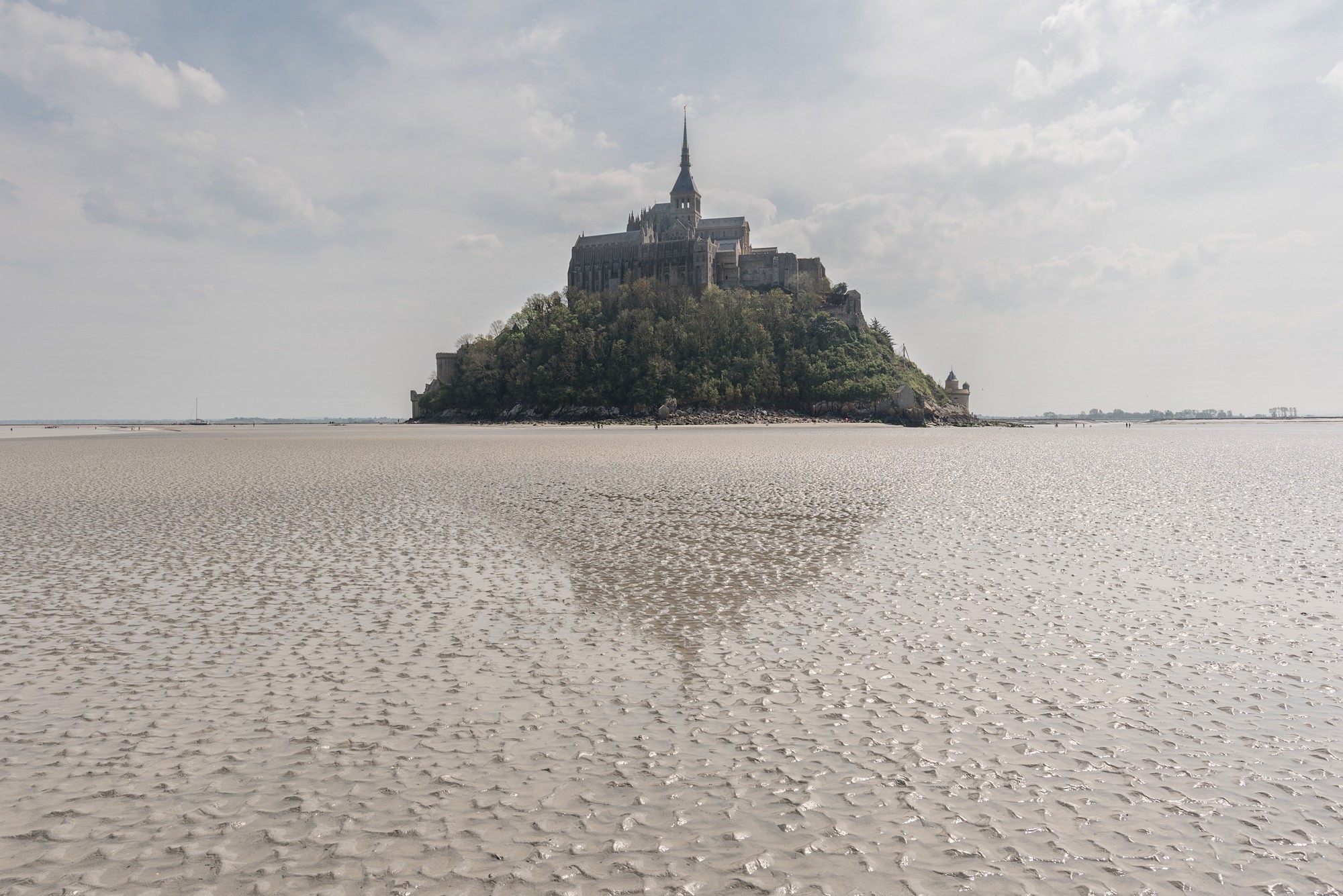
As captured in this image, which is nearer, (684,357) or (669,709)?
(669,709)

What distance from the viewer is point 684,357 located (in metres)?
117

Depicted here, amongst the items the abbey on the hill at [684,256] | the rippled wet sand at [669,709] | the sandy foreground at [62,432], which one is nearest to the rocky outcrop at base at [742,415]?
the abbey on the hill at [684,256]

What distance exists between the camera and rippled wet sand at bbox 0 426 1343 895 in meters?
4.54

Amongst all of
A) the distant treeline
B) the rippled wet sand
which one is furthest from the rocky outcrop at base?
the rippled wet sand

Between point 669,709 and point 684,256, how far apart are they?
12395cm

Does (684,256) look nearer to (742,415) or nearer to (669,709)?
(742,415)

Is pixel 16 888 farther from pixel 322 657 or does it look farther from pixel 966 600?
pixel 966 600

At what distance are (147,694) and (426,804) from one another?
3.84 meters

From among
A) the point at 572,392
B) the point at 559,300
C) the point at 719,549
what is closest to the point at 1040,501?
the point at 719,549

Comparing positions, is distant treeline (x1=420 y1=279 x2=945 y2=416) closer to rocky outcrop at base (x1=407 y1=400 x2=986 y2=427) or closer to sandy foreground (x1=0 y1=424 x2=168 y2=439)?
rocky outcrop at base (x1=407 y1=400 x2=986 y2=427)

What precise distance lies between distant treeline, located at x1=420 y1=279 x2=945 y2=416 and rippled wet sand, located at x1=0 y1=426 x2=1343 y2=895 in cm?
9707

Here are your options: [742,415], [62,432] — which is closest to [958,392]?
[742,415]

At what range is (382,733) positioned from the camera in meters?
6.25

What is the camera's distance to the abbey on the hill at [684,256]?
125938 mm
